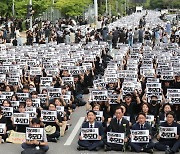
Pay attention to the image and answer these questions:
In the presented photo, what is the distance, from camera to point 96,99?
1664 centimetres

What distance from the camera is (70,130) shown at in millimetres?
16094

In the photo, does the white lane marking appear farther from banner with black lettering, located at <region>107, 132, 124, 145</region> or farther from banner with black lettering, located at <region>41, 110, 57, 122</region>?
banner with black lettering, located at <region>107, 132, 124, 145</region>

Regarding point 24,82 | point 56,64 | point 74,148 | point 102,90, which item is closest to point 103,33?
point 56,64

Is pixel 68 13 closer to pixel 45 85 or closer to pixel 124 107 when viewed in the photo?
pixel 45 85

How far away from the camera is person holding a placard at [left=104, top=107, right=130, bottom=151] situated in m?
13.5

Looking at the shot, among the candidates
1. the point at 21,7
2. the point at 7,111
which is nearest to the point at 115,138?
the point at 7,111

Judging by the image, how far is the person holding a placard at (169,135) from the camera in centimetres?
1333

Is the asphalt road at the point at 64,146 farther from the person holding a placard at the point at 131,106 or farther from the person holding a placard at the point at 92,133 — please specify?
the person holding a placard at the point at 131,106

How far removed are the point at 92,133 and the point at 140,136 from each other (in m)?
1.33

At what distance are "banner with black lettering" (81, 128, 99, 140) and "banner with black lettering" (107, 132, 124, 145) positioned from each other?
0.36m

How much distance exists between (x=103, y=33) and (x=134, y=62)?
16764mm

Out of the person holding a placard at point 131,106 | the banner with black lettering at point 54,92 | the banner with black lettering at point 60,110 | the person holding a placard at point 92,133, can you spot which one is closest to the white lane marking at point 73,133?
the banner with black lettering at point 60,110

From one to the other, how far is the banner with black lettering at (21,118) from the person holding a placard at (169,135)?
394 centimetres

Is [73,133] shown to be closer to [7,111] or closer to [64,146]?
[64,146]
